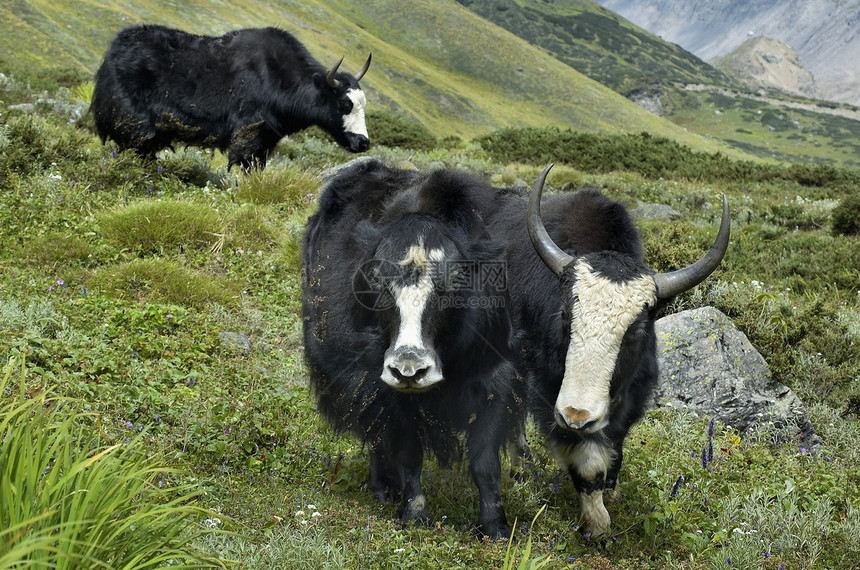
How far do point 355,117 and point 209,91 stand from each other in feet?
8.50

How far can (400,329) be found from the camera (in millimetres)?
3621

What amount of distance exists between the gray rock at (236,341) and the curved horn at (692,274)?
11.6 ft

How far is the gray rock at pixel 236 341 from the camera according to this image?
19.5 ft

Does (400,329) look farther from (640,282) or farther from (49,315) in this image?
(49,315)

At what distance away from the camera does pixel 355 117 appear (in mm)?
12461

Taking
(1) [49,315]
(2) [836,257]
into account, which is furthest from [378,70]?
(1) [49,315]

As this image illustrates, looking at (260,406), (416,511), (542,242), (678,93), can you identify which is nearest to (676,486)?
(416,511)

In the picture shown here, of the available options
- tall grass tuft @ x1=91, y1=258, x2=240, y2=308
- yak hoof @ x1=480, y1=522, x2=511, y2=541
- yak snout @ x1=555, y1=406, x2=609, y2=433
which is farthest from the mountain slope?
yak snout @ x1=555, y1=406, x2=609, y2=433

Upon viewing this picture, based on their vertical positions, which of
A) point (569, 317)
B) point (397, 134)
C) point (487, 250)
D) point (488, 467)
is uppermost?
point (487, 250)

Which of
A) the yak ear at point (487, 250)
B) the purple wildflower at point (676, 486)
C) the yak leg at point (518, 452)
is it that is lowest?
the yak leg at point (518, 452)

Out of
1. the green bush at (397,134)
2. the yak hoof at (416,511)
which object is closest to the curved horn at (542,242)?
the yak hoof at (416,511)

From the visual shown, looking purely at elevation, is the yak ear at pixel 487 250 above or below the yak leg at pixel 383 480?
above

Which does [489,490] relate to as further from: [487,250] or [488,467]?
[487,250]

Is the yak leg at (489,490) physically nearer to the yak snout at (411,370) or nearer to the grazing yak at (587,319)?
the grazing yak at (587,319)
